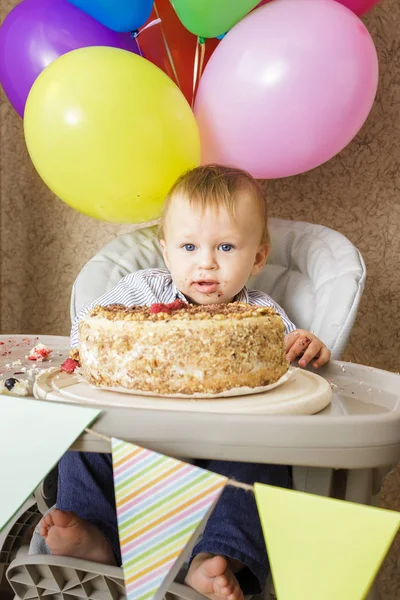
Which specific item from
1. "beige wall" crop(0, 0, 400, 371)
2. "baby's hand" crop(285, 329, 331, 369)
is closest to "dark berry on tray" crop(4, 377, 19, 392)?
"baby's hand" crop(285, 329, 331, 369)

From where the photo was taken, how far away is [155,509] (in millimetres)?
784

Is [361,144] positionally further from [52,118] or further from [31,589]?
[31,589]

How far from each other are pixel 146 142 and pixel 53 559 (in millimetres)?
781

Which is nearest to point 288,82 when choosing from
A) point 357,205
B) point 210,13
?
point 210,13

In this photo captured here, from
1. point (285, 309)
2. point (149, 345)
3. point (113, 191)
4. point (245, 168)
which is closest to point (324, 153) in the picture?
point (245, 168)

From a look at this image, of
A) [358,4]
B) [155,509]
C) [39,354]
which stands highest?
[358,4]

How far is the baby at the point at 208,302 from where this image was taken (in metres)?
0.98

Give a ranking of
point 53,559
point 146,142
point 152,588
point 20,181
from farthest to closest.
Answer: point 20,181 → point 146,142 → point 53,559 → point 152,588

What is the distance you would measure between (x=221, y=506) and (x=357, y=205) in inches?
44.8

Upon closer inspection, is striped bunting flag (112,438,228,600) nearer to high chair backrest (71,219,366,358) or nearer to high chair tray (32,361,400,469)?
high chair tray (32,361,400,469)

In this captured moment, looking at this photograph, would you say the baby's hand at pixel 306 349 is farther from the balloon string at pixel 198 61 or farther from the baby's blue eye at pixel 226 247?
the balloon string at pixel 198 61

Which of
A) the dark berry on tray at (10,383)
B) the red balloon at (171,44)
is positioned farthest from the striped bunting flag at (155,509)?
the red balloon at (171,44)

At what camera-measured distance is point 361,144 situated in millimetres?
1905

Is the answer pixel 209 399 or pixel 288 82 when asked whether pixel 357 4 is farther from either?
pixel 209 399
